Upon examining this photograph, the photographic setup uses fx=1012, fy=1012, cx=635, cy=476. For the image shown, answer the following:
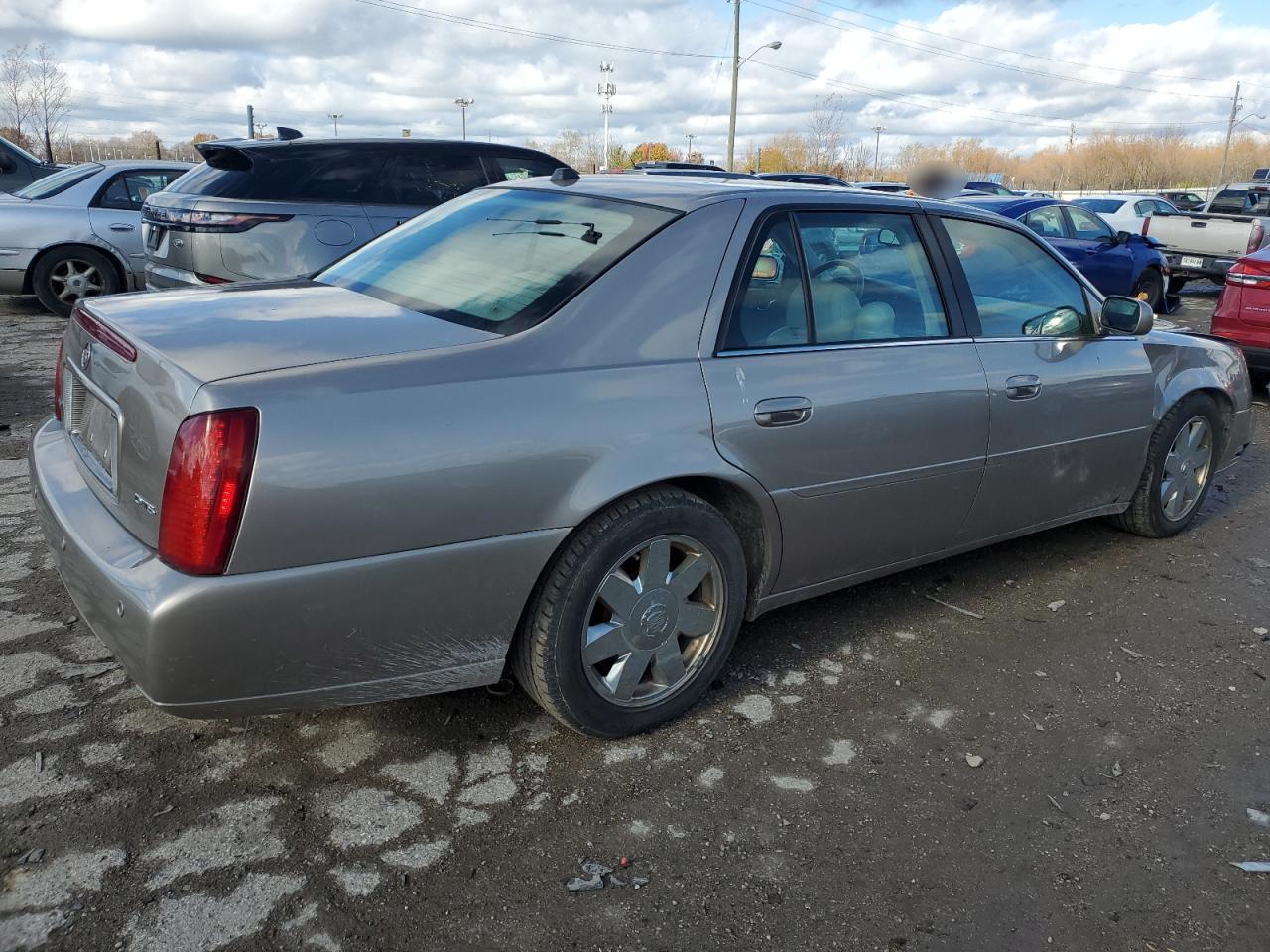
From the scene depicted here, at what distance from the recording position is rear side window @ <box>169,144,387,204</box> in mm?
6641

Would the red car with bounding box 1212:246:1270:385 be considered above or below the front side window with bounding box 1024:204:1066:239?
below

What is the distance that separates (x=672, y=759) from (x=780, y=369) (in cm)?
120

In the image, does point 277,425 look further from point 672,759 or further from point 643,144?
point 643,144

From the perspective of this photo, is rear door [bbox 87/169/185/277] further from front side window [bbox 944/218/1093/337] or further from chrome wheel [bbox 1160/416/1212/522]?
chrome wheel [bbox 1160/416/1212/522]

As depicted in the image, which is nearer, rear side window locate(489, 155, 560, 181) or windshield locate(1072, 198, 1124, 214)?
rear side window locate(489, 155, 560, 181)

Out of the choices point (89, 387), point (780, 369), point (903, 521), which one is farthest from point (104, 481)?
point (903, 521)

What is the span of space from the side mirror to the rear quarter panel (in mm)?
2096

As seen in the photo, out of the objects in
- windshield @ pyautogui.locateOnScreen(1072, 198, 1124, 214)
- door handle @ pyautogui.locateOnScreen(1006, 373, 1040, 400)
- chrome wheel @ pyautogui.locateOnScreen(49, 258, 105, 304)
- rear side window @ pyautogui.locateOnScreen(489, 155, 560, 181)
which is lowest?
chrome wheel @ pyautogui.locateOnScreen(49, 258, 105, 304)

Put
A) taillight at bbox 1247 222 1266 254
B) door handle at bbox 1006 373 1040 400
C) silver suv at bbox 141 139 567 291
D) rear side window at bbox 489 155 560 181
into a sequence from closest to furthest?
door handle at bbox 1006 373 1040 400 → silver suv at bbox 141 139 567 291 → rear side window at bbox 489 155 560 181 → taillight at bbox 1247 222 1266 254

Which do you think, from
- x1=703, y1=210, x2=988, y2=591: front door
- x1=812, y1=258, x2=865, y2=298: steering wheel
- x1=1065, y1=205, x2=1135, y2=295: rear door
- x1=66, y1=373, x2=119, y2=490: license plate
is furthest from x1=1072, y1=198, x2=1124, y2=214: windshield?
x1=66, y1=373, x2=119, y2=490: license plate

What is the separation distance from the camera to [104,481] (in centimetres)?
263

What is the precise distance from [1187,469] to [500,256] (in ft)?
11.7

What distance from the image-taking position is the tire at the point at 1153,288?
43.2 feet

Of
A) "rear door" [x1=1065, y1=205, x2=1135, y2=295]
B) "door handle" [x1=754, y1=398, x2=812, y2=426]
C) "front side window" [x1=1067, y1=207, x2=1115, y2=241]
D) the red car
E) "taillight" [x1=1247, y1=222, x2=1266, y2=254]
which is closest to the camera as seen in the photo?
"door handle" [x1=754, y1=398, x2=812, y2=426]
